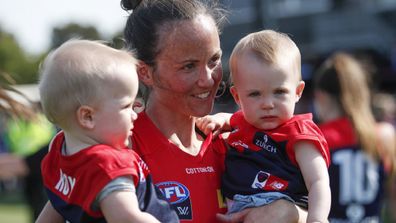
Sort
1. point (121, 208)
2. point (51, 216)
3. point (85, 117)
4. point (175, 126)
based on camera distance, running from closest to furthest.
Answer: point (121, 208)
point (85, 117)
point (51, 216)
point (175, 126)

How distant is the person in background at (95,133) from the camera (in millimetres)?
2246

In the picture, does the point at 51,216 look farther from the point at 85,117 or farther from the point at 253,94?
the point at 253,94

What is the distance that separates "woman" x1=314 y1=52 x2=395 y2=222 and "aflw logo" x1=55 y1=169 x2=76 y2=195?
3576mm

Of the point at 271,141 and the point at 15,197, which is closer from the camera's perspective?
the point at 271,141

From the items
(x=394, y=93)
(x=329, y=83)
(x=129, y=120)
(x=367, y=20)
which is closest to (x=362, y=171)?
(x=329, y=83)

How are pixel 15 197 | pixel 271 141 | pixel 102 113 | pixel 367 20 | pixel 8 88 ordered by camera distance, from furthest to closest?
1. pixel 367 20
2. pixel 15 197
3. pixel 8 88
4. pixel 271 141
5. pixel 102 113

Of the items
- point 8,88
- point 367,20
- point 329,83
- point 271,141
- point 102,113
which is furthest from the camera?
point 367,20

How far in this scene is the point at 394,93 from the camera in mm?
18703

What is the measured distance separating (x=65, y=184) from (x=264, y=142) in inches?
30.8

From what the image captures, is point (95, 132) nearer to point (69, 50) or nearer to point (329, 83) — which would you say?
point (69, 50)

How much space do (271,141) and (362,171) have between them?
10.7 feet

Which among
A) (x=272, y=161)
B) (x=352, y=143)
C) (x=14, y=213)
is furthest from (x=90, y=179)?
(x=14, y=213)

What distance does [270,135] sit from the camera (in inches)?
109

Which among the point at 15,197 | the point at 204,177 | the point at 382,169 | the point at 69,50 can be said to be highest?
the point at 69,50
